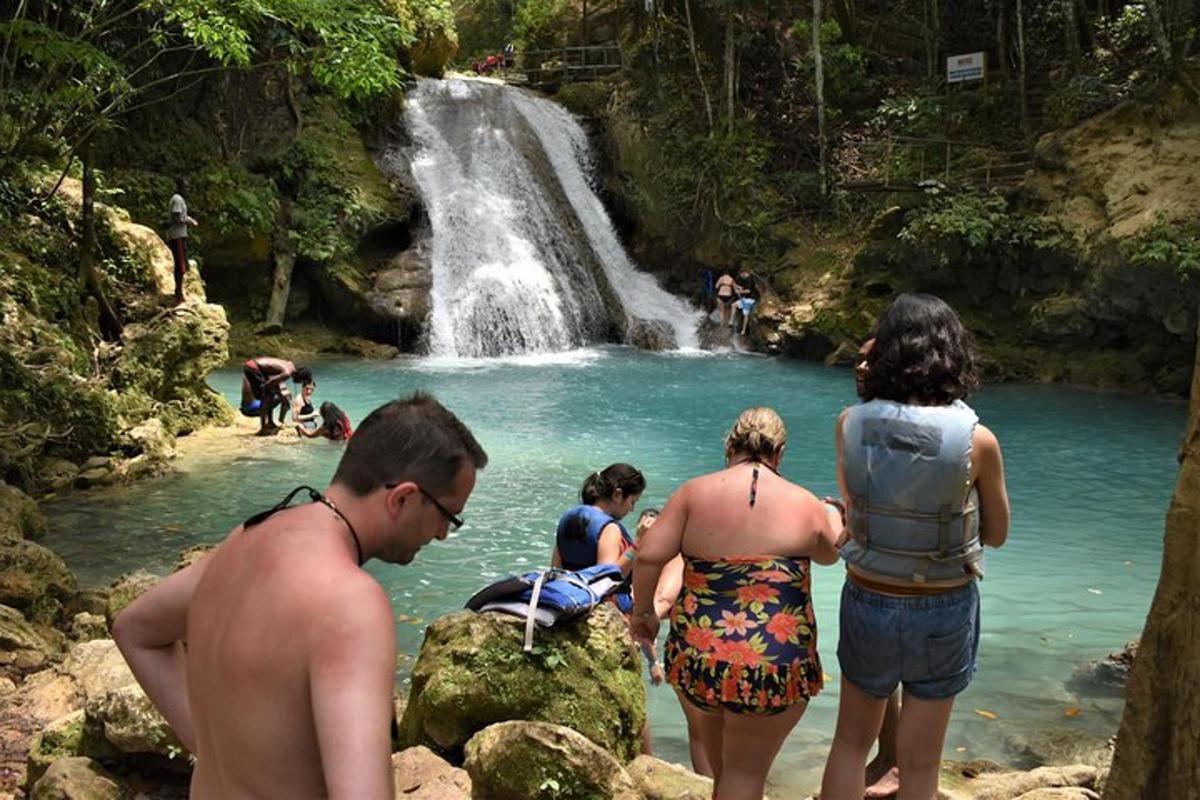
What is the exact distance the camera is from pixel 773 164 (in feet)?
86.0

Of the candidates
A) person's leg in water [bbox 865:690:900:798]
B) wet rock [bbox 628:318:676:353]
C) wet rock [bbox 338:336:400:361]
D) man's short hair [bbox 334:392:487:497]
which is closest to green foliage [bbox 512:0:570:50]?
wet rock [bbox 628:318:676:353]

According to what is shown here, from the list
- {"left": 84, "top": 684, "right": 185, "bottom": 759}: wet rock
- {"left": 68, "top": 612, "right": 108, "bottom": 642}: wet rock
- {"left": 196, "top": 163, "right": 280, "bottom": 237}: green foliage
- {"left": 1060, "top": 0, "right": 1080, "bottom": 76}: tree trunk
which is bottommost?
{"left": 68, "top": 612, "right": 108, "bottom": 642}: wet rock

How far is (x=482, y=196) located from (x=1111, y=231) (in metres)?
14.0

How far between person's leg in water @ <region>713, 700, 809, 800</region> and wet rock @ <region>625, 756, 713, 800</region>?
24.9 inches

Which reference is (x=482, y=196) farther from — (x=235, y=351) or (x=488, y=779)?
(x=488, y=779)

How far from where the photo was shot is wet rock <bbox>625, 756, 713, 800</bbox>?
4367 mm

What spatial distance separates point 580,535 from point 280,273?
19.0 meters

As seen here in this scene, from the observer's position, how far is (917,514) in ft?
11.2

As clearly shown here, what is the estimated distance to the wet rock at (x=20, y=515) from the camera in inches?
337

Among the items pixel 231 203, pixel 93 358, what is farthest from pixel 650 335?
pixel 93 358

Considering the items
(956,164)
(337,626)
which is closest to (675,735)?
(337,626)

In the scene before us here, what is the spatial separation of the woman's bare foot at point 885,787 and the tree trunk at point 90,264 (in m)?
11.9

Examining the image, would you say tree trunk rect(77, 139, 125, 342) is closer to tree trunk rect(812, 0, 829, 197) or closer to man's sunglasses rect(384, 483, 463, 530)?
man's sunglasses rect(384, 483, 463, 530)

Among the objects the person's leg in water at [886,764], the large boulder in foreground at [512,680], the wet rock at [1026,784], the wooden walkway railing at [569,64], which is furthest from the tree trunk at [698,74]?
the person's leg in water at [886,764]
